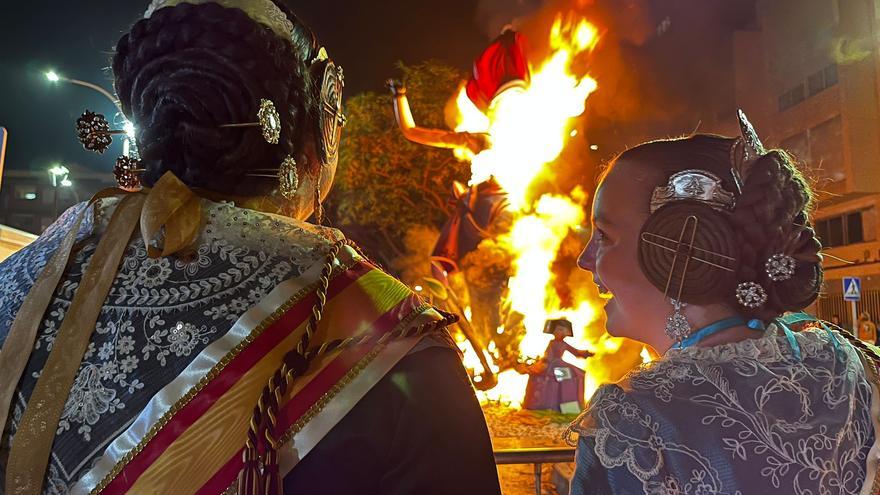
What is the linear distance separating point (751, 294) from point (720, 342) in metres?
0.14

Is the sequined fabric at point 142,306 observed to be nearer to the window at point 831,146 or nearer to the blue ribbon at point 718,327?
the blue ribbon at point 718,327

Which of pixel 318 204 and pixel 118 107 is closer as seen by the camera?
pixel 118 107

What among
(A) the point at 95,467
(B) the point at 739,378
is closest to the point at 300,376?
(A) the point at 95,467

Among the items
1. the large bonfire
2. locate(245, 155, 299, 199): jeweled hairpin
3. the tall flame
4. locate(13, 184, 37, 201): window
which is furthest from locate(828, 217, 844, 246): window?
locate(13, 184, 37, 201): window

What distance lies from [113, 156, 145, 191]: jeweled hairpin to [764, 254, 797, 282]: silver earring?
155 centimetres

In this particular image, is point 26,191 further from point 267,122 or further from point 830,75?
point 267,122

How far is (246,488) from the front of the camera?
42.5 inches

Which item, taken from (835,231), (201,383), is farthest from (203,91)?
(835,231)

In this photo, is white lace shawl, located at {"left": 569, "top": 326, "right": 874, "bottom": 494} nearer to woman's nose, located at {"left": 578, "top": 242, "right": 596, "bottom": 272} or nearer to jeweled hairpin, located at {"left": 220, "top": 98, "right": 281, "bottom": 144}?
woman's nose, located at {"left": 578, "top": 242, "right": 596, "bottom": 272}

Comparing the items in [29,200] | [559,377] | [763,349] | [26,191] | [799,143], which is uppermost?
[26,191]

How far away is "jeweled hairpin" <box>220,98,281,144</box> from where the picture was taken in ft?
4.38

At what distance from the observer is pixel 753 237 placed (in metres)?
1.53

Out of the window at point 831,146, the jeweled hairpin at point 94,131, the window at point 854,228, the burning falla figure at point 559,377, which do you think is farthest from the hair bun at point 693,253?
the window at point 854,228

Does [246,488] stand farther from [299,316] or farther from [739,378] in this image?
[739,378]
